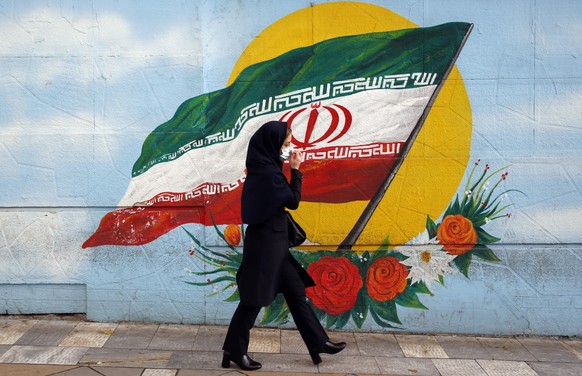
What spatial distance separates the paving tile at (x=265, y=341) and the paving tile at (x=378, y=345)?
0.70m

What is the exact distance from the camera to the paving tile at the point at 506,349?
18.1 feet

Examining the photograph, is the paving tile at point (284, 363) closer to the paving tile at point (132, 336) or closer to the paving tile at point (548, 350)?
the paving tile at point (132, 336)

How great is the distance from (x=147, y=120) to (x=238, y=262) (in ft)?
5.00

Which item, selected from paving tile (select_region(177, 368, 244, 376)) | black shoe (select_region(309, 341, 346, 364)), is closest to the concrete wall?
black shoe (select_region(309, 341, 346, 364))

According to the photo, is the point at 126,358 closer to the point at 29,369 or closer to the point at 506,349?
the point at 29,369

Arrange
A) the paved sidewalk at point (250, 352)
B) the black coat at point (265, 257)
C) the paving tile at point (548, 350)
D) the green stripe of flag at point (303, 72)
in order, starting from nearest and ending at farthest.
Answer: the black coat at point (265, 257) → the paved sidewalk at point (250, 352) → the paving tile at point (548, 350) → the green stripe of flag at point (303, 72)

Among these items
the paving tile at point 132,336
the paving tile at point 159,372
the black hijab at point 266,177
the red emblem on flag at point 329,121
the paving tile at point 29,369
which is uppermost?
the red emblem on flag at point 329,121

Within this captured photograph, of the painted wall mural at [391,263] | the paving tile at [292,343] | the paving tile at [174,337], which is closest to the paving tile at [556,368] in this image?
the painted wall mural at [391,263]

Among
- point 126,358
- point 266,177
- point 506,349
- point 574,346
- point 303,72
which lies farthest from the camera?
point 303,72

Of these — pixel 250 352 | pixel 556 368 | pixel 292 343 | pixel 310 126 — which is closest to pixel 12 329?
pixel 250 352

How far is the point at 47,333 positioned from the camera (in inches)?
228

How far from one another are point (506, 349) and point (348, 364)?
145 cm

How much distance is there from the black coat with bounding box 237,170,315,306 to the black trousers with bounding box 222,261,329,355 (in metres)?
0.11

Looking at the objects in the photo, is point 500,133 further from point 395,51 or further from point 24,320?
point 24,320
